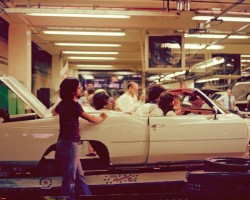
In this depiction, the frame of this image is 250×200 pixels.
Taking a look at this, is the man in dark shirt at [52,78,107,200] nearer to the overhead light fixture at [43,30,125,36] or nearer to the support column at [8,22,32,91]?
the support column at [8,22,32,91]

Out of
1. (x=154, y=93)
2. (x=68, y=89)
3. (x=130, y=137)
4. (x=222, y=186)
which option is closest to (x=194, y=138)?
(x=130, y=137)

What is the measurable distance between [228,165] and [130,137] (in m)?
2.74

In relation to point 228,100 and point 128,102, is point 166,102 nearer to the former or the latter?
point 128,102

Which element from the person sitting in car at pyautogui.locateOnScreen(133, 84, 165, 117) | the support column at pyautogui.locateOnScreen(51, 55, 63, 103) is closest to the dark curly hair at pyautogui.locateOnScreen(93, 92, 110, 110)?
the person sitting in car at pyautogui.locateOnScreen(133, 84, 165, 117)

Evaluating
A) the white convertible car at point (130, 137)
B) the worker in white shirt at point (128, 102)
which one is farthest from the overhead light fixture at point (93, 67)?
the white convertible car at point (130, 137)

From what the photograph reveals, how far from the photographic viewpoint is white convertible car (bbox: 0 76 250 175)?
20.0 feet

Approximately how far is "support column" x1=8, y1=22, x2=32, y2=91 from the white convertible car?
696 centimetres

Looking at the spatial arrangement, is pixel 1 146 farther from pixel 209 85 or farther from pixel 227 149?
pixel 209 85

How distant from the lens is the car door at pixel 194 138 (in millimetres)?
6301

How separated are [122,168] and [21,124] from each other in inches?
66.5

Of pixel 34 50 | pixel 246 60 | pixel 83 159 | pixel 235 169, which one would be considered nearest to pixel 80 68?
pixel 34 50

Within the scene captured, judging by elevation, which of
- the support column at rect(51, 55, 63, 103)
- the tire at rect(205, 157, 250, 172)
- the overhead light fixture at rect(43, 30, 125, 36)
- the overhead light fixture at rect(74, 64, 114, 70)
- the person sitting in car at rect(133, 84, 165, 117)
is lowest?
the tire at rect(205, 157, 250, 172)

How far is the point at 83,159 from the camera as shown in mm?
7059

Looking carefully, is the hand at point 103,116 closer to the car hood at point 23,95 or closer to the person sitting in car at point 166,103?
the car hood at point 23,95
